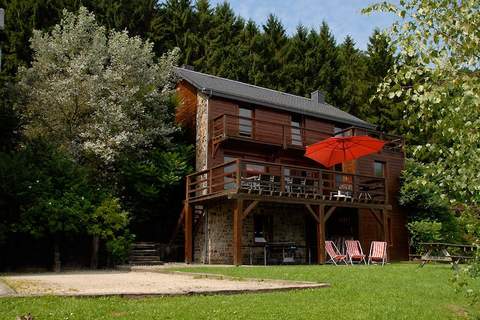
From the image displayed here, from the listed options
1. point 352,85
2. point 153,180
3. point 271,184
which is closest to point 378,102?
point 352,85

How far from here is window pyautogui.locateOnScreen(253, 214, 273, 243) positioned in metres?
22.0

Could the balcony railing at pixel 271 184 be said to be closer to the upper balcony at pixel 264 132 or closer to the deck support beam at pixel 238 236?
the deck support beam at pixel 238 236

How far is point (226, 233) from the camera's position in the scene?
21.0m

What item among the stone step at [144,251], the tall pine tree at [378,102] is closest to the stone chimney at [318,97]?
the tall pine tree at [378,102]

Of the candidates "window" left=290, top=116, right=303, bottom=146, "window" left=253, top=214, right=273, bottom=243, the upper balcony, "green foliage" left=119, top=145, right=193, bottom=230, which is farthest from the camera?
"window" left=290, top=116, right=303, bottom=146

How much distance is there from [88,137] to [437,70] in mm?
18839

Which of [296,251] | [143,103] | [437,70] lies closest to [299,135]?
[296,251]

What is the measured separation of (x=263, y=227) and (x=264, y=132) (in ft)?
13.6

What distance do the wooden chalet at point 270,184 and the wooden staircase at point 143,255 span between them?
1.64m

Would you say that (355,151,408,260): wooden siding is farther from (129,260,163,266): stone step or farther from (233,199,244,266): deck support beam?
(129,260,163,266): stone step

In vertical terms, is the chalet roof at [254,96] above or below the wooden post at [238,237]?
above

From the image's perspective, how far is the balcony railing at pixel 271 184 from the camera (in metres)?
18.7

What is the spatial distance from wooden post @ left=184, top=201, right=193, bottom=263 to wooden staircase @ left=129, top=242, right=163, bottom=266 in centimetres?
138

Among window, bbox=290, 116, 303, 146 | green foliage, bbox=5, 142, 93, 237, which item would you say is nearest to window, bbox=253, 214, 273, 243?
window, bbox=290, 116, 303, 146
